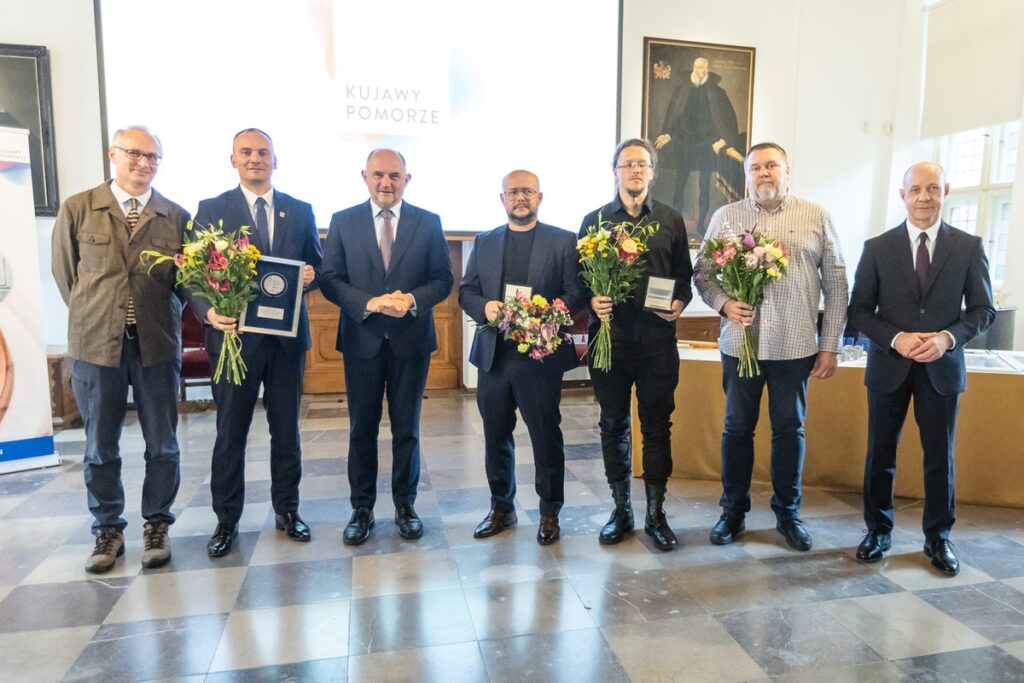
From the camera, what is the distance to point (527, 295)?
271 centimetres

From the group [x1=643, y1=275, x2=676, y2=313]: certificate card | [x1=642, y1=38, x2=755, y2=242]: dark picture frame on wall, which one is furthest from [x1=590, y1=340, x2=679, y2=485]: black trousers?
[x1=642, y1=38, x2=755, y2=242]: dark picture frame on wall

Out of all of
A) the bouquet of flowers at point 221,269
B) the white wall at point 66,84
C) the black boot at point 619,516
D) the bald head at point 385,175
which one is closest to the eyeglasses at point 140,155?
the bouquet of flowers at point 221,269

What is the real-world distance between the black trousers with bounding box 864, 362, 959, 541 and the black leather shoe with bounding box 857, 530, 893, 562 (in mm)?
35

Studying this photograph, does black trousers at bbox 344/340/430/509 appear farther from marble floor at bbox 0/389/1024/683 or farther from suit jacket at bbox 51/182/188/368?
suit jacket at bbox 51/182/188/368

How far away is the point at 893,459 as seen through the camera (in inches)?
110

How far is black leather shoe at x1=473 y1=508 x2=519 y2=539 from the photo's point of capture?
121 inches

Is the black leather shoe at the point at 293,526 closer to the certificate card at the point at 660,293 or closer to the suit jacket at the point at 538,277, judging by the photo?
the suit jacket at the point at 538,277

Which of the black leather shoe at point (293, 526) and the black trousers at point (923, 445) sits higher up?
the black trousers at point (923, 445)

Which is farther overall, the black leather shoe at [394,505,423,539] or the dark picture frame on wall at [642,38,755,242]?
the dark picture frame on wall at [642,38,755,242]

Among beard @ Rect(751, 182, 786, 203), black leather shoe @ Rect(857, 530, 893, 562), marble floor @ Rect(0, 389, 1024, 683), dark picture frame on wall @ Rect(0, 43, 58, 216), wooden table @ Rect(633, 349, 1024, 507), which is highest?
dark picture frame on wall @ Rect(0, 43, 58, 216)

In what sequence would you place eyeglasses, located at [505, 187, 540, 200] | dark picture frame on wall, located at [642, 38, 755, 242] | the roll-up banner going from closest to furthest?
eyeglasses, located at [505, 187, 540, 200], the roll-up banner, dark picture frame on wall, located at [642, 38, 755, 242]

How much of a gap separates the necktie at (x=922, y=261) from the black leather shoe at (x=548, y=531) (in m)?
1.84

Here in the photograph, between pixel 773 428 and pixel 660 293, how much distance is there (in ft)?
2.77

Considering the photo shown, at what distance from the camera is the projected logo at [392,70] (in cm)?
539
